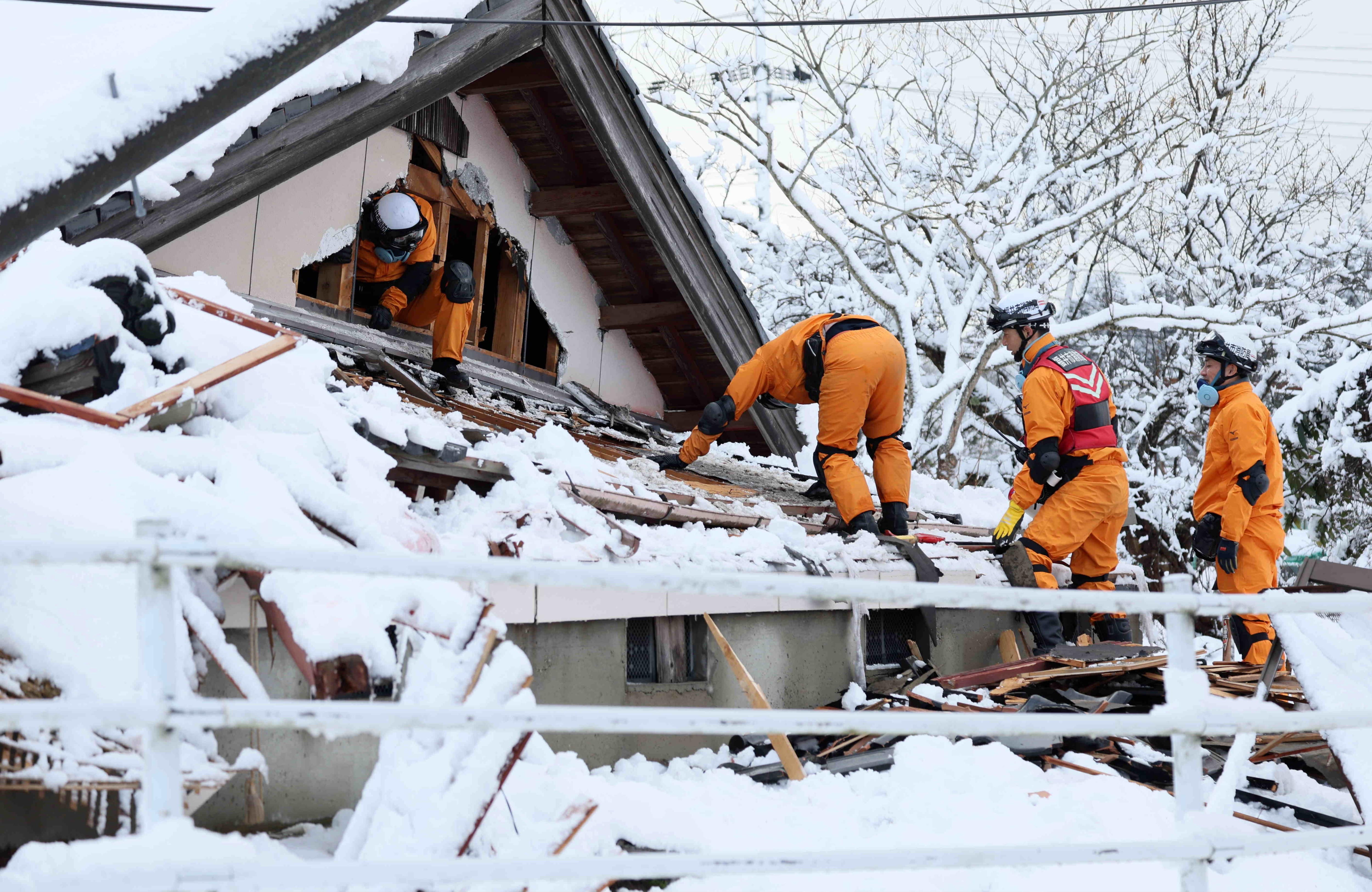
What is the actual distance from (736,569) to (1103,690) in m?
2.13

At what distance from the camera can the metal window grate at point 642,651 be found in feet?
16.8

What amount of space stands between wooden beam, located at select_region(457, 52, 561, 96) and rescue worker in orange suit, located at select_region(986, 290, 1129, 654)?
11.0ft

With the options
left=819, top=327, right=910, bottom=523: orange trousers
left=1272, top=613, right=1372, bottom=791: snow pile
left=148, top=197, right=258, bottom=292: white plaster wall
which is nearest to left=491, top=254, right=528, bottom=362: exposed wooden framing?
left=148, top=197, right=258, bottom=292: white plaster wall

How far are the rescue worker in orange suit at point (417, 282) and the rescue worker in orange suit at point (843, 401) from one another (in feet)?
4.94

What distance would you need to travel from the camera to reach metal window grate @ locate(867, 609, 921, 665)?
6.67m

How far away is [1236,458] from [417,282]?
5.48 meters

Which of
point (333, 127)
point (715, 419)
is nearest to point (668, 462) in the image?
point (715, 419)

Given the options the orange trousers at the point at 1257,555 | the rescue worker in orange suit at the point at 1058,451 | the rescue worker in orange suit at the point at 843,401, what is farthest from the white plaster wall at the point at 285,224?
the orange trousers at the point at 1257,555

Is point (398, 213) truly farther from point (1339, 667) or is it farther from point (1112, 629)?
point (1112, 629)

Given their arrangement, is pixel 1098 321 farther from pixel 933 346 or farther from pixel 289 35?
pixel 289 35

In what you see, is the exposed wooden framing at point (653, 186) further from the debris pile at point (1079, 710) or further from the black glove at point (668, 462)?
the debris pile at point (1079, 710)

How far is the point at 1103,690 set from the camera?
18.2ft

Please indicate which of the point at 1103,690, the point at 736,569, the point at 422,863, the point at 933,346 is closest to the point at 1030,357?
the point at 1103,690

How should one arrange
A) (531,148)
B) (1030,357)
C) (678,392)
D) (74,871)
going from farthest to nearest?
(678,392) → (531,148) → (1030,357) → (74,871)
